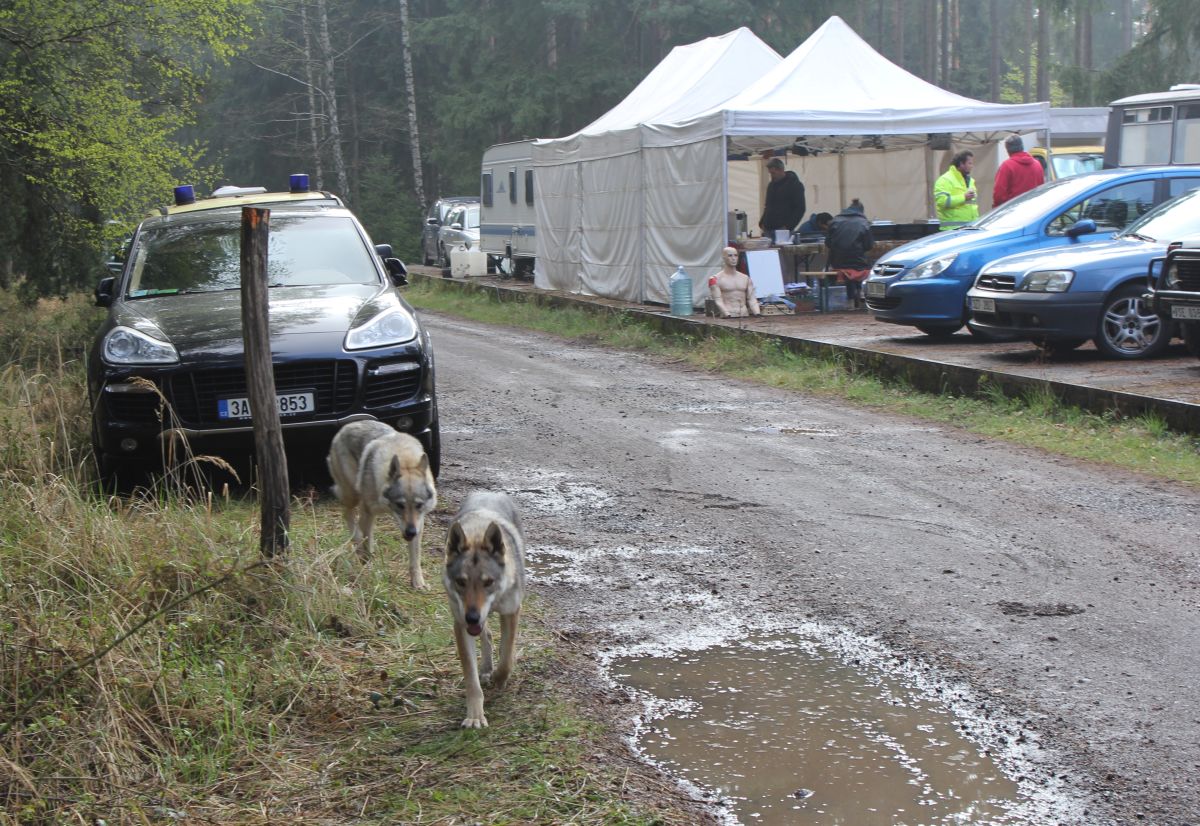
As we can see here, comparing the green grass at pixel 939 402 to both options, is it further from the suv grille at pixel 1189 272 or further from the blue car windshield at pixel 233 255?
the blue car windshield at pixel 233 255

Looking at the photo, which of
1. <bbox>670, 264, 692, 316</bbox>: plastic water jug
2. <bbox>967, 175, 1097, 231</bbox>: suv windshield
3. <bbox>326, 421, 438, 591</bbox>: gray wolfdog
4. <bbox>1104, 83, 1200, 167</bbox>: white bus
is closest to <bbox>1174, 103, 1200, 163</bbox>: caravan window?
<bbox>1104, 83, 1200, 167</bbox>: white bus

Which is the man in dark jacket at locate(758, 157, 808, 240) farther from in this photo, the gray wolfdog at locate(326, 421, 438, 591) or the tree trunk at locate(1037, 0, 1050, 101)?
the tree trunk at locate(1037, 0, 1050, 101)

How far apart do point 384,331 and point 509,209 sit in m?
21.0

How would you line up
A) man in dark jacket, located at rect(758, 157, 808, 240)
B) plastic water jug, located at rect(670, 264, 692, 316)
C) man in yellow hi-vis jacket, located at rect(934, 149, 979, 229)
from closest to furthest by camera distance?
plastic water jug, located at rect(670, 264, 692, 316) → man in yellow hi-vis jacket, located at rect(934, 149, 979, 229) → man in dark jacket, located at rect(758, 157, 808, 240)

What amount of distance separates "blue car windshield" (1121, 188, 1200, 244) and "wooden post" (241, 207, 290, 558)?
979cm

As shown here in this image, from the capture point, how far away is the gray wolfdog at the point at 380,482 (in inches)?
235

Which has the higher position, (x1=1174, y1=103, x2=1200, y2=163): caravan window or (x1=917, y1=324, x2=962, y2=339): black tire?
(x1=1174, y1=103, x2=1200, y2=163): caravan window

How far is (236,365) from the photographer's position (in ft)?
25.4

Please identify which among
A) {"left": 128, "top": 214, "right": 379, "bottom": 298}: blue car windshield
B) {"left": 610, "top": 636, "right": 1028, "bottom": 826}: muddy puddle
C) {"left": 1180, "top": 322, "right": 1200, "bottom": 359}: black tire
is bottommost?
{"left": 610, "top": 636, "right": 1028, "bottom": 826}: muddy puddle

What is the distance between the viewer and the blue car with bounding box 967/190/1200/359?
12320 millimetres

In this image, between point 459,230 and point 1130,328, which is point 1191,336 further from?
point 459,230

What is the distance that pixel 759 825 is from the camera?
3932 millimetres

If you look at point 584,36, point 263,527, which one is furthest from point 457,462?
point 584,36

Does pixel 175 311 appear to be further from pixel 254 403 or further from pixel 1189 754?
pixel 1189 754
